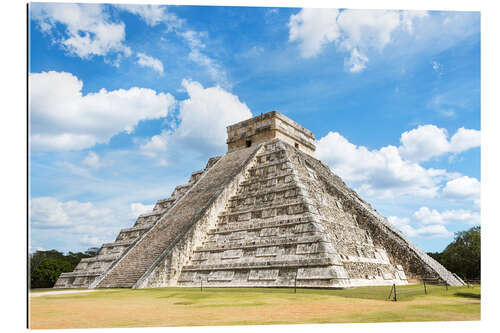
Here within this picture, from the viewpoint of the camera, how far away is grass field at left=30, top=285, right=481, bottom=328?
661cm

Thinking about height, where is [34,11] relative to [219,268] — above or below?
above

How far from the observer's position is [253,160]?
62.5 ft

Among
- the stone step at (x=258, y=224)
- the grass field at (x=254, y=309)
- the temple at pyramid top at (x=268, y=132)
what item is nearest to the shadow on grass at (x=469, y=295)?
the grass field at (x=254, y=309)

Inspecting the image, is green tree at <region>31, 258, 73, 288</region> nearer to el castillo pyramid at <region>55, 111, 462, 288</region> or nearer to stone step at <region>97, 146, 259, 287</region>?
el castillo pyramid at <region>55, 111, 462, 288</region>

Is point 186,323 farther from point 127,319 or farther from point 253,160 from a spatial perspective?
point 253,160

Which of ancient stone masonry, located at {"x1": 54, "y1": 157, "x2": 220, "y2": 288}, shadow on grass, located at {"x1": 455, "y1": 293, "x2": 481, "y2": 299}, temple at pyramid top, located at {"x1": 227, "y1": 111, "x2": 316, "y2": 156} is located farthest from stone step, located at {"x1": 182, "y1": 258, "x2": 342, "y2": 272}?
temple at pyramid top, located at {"x1": 227, "y1": 111, "x2": 316, "y2": 156}

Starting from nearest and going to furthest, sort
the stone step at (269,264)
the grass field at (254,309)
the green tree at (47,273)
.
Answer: the grass field at (254,309) < the stone step at (269,264) < the green tree at (47,273)

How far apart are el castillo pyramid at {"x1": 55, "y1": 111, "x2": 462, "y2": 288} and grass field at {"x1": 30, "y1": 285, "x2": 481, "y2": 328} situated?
2429 mm

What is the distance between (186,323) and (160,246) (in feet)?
29.5

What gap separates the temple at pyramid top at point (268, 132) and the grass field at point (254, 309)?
1265cm

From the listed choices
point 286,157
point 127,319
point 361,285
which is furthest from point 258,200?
point 127,319

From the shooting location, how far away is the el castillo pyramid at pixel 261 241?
12.3 metres

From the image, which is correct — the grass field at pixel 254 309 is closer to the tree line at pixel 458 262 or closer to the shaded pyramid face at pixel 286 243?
the shaded pyramid face at pixel 286 243
